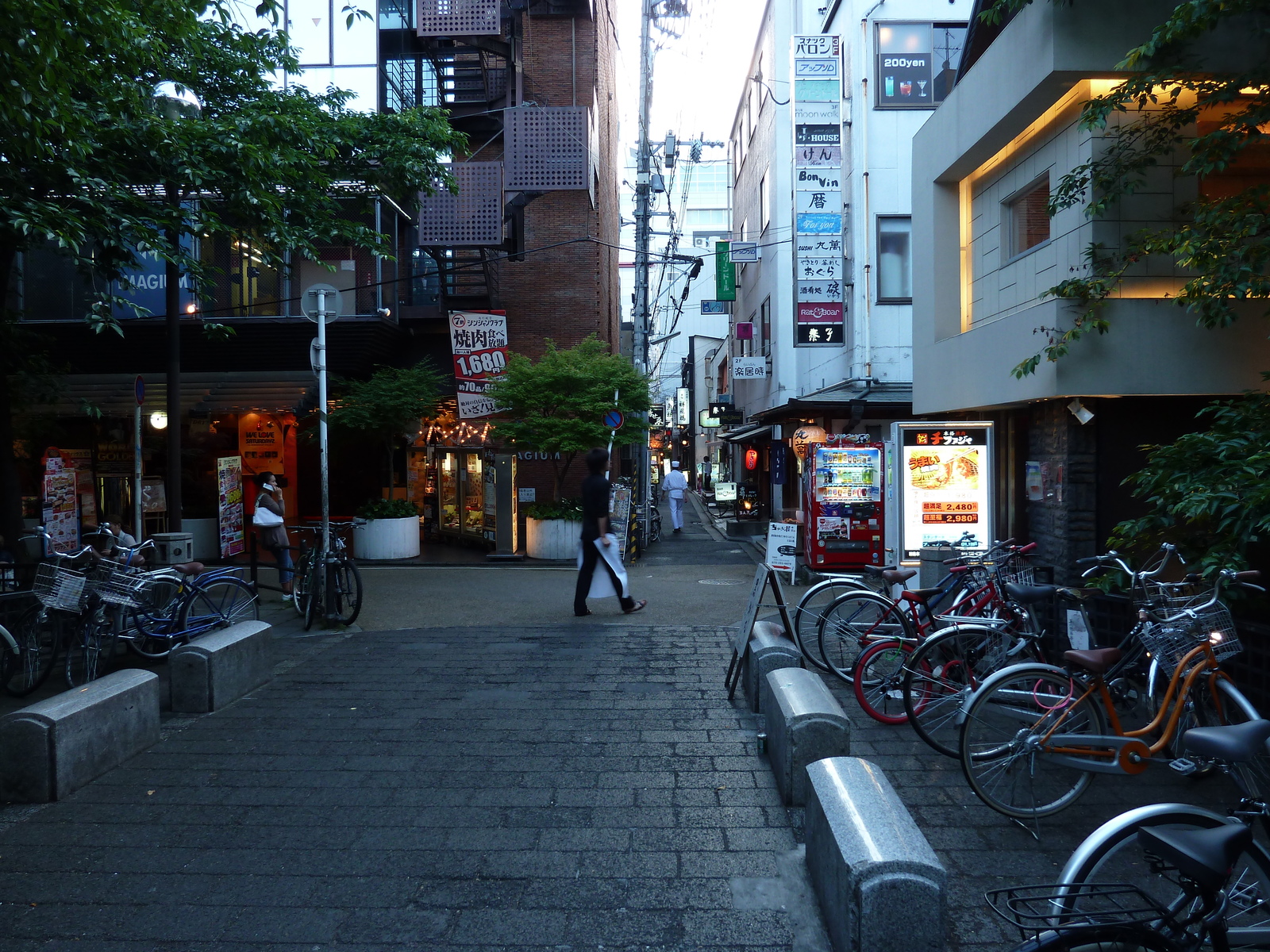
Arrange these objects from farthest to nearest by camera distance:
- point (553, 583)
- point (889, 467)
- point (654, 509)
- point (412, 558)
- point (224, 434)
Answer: point (654, 509), point (224, 434), point (412, 558), point (553, 583), point (889, 467)

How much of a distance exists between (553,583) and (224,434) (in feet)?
35.2

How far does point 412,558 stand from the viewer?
58.2 ft

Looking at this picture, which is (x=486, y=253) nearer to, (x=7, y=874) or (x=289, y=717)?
(x=289, y=717)

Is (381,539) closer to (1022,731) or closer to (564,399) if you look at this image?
(564,399)

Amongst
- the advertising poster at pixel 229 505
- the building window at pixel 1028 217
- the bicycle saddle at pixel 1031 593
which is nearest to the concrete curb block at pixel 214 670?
the bicycle saddle at pixel 1031 593

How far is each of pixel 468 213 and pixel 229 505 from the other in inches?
293

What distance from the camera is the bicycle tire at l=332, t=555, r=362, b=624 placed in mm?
10352

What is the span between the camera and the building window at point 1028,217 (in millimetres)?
10273

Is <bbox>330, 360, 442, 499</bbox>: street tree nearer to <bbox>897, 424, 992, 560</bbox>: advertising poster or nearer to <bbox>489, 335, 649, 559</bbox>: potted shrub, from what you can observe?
<bbox>489, 335, 649, 559</bbox>: potted shrub

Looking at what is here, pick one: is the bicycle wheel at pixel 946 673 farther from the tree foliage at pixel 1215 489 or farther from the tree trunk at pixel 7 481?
the tree trunk at pixel 7 481

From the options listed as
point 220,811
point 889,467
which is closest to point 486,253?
point 889,467

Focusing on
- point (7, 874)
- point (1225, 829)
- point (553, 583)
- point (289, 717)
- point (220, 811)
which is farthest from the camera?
point (553, 583)

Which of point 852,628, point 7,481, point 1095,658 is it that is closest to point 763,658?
point 852,628

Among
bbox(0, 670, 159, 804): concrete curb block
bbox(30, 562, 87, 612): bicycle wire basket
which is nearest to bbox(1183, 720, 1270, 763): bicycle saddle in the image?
bbox(0, 670, 159, 804): concrete curb block
